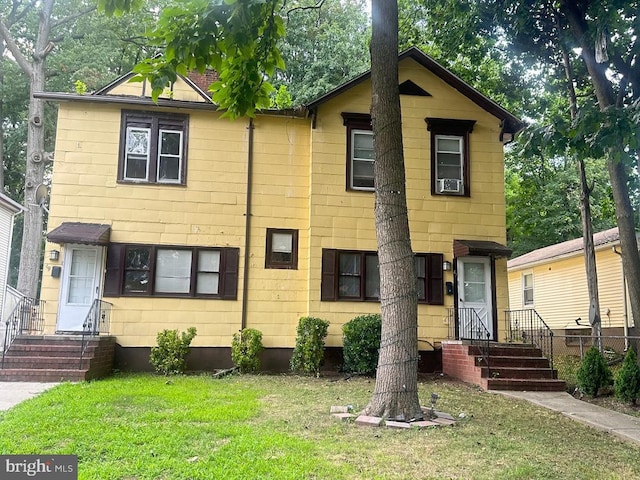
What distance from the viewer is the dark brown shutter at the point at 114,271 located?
440 inches

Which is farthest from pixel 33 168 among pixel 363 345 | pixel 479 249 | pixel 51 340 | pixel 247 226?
pixel 479 249

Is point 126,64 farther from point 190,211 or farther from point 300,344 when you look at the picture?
point 300,344

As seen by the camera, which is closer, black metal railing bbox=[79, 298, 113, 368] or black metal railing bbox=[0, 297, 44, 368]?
black metal railing bbox=[0, 297, 44, 368]

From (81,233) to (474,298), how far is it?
876 cm

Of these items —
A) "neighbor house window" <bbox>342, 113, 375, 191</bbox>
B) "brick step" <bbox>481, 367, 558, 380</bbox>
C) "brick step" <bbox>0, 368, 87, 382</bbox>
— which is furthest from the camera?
"neighbor house window" <bbox>342, 113, 375, 191</bbox>

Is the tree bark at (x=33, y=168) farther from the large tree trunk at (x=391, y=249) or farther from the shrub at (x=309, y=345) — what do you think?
the large tree trunk at (x=391, y=249)

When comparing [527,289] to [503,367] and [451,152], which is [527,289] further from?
[503,367]

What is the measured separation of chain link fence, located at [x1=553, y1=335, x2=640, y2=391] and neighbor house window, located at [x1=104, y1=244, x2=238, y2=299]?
713 cm

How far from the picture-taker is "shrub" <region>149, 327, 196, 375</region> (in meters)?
10.6

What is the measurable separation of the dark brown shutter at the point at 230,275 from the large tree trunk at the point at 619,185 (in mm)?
7872

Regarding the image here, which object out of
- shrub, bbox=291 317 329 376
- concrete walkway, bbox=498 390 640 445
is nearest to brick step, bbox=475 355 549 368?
concrete walkway, bbox=498 390 640 445

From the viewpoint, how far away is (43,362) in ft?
31.0

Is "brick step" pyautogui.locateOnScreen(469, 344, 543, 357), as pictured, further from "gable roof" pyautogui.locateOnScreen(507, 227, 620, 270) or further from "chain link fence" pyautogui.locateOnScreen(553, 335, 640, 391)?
"gable roof" pyautogui.locateOnScreen(507, 227, 620, 270)

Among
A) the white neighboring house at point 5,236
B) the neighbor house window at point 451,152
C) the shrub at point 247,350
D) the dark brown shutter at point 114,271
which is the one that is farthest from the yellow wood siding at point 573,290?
the white neighboring house at point 5,236
